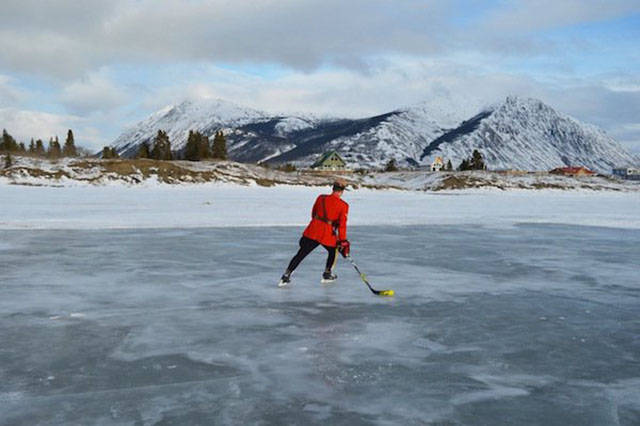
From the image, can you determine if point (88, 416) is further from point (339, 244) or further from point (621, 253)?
point (621, 253)

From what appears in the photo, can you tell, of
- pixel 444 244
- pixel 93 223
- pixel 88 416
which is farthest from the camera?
pixel 93 223

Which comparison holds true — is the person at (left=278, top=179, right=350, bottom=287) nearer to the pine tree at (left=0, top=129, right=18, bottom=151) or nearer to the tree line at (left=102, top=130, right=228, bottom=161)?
the tree line at (left=102, top=130, right=228, bottom=161)

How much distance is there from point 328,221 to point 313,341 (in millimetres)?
3417

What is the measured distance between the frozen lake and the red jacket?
797 mm

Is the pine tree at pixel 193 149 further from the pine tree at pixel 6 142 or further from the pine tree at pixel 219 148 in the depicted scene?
the pine tree at pixel 6 142

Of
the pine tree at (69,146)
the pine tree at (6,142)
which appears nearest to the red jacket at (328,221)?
the pine tree at (6,142)

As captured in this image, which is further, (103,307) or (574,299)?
(574,299)

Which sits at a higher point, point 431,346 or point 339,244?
point 339,244

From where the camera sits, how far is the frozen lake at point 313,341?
4613 millimetres

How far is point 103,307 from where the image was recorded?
8023 millimetres

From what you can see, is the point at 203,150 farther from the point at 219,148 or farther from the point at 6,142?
the point at 6,142

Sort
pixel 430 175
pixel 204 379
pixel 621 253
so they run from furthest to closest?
1. pixel 430 175
2. pixel 621 253
3. pixel 204 379

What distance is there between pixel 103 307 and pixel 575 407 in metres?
5.74

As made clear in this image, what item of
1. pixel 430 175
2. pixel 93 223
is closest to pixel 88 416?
pixel 93 223
